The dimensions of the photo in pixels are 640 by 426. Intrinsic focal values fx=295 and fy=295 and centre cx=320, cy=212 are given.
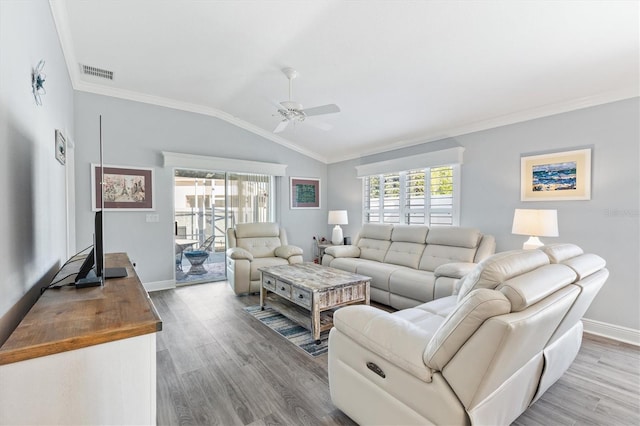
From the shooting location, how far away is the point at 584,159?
122 inches

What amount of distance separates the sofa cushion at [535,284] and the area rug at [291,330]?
1.83 metres

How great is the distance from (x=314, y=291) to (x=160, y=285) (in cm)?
314

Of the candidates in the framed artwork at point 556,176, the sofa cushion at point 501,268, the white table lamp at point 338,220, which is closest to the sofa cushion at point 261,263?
the white table lamp at point 338,220

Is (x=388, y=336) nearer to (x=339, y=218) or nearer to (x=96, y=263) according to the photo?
(x=96, y=263)

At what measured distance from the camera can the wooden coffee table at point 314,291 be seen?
283 cm

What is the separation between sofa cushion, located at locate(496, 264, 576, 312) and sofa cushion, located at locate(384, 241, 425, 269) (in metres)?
2.52

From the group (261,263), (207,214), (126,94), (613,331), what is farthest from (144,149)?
(613,331)

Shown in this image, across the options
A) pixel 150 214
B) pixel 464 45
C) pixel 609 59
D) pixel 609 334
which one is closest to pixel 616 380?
pixel 609 334

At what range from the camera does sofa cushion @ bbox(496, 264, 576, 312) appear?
1223mm

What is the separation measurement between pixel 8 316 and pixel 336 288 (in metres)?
2.26

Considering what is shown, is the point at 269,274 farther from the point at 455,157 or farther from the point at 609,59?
the point at 609,59

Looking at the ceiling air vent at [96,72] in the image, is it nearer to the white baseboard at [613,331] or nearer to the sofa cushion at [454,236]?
the sofa cushion at [454,236]

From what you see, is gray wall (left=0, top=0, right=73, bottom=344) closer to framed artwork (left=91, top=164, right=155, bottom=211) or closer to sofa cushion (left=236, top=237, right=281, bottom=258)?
framed artwork (left=91, top=164, right=155, bottom=211)

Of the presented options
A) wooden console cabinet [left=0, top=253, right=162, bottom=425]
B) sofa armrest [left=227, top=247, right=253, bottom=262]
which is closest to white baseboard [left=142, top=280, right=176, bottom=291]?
sofa armrest [left=227, top=247, right=253, bottom=262]
